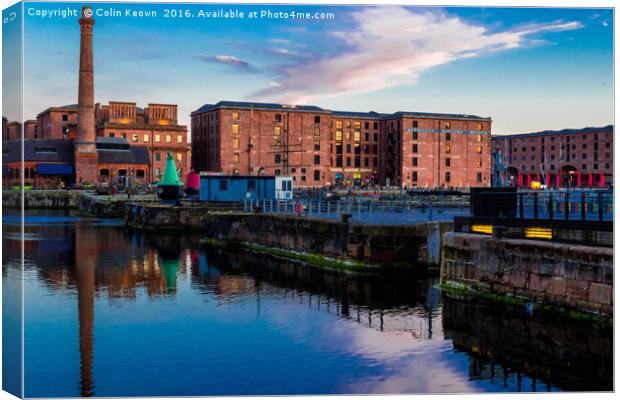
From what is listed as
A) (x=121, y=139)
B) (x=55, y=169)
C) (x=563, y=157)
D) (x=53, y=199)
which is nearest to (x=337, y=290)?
(x=53, y=199)

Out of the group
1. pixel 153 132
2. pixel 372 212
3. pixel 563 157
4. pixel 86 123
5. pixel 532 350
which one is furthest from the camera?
pixel 153 132

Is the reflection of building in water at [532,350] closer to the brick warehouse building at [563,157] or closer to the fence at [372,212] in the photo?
the fence at [372,212]

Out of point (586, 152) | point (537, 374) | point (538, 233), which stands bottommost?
point (537, 374)

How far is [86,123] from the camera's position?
12025 cm

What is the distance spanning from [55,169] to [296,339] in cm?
11055

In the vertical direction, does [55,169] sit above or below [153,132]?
below

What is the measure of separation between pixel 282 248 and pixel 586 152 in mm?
98275

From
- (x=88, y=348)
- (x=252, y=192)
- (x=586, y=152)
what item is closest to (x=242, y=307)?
(x=88, y=348)

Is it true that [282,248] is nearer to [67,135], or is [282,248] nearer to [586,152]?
[586,152]

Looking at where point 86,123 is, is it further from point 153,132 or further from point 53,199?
point 153,132

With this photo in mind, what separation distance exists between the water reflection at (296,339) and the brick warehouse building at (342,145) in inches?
3392

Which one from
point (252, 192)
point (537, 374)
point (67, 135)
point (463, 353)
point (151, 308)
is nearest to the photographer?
point (537, 374)

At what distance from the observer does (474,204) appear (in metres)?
28.0

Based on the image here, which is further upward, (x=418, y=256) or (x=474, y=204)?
(x=474, y=204)
